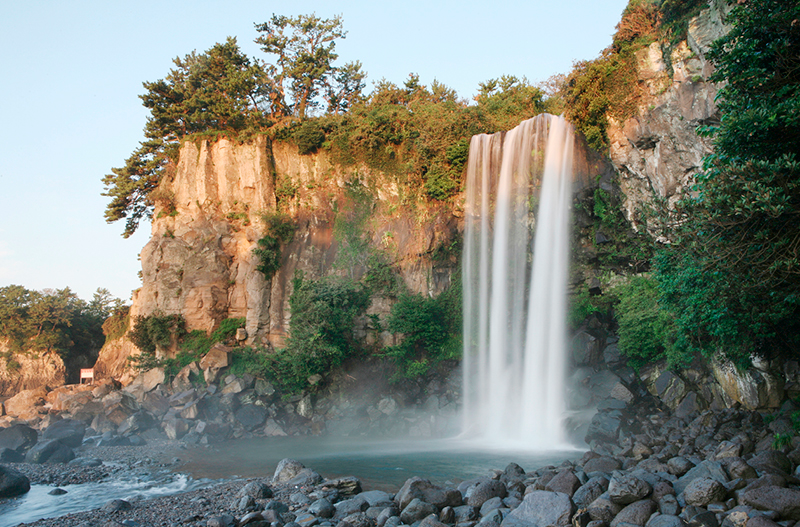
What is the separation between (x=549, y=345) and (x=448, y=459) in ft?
21.2

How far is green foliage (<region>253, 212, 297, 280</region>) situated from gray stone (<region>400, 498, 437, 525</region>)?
19.5 m

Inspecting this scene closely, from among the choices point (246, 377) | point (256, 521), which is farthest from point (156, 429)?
point (256, 521)

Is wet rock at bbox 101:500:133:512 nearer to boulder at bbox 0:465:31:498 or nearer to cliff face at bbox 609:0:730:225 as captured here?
boulder at bbox 0:465:31:498

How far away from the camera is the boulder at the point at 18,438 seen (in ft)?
55.9

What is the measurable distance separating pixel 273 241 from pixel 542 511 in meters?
21.4

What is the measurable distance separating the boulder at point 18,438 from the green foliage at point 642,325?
20.0 m

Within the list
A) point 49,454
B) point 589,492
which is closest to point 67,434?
point 49,454

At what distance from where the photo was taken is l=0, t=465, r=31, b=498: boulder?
11.5 m

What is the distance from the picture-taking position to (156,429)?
20.1 m

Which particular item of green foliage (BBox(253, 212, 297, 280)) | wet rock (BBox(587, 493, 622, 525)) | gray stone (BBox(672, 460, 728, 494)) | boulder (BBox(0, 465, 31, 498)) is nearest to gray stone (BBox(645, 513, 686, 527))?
wet rock (BBox(587, 493, 622, 525))

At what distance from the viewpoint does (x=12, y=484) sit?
11688 millimetres

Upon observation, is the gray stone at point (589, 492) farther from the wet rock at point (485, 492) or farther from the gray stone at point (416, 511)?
the gray stone at point (416, 511)

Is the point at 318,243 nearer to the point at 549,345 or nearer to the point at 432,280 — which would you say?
the point at 432,280

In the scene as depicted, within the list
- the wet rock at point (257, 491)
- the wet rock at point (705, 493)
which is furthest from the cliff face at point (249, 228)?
the wet rock at point (705, 493)
